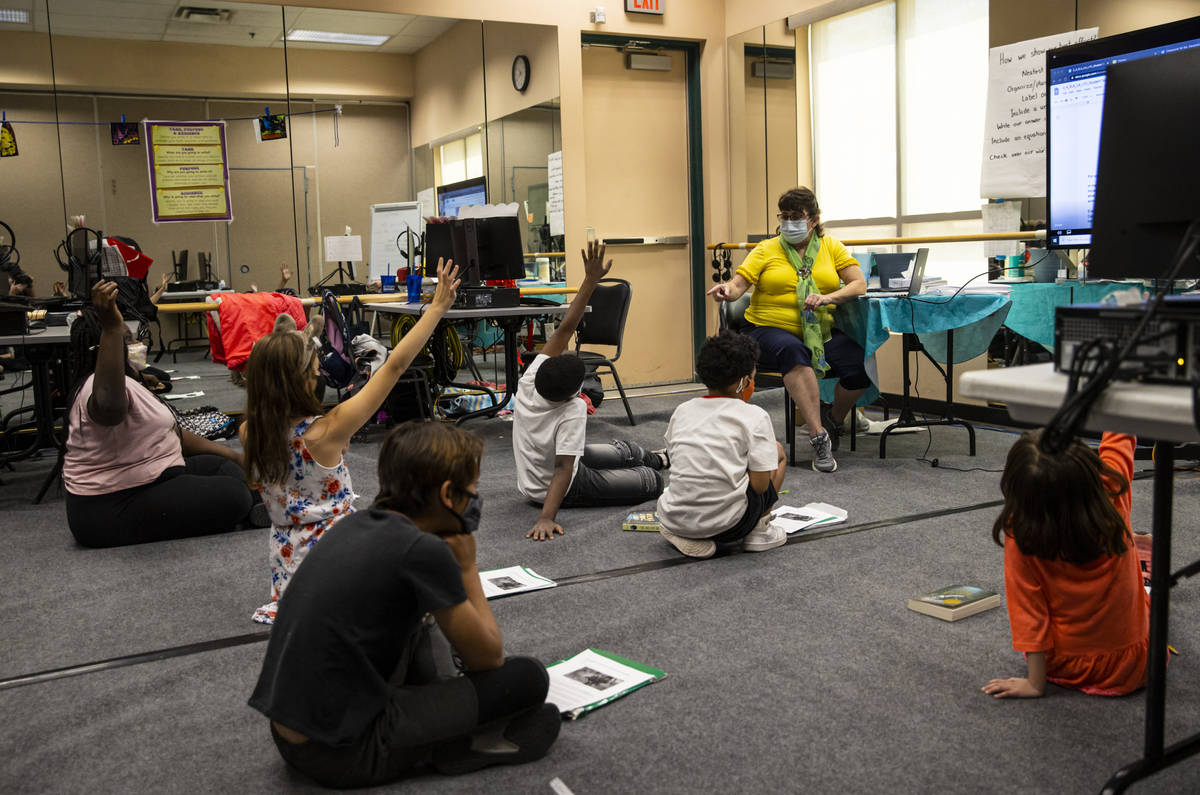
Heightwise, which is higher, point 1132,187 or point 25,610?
point 1132,187

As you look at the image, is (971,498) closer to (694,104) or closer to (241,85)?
(694,104)

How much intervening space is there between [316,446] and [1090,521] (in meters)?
1.75

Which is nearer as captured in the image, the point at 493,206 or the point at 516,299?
the point at 516,299

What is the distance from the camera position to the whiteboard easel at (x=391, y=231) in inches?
257

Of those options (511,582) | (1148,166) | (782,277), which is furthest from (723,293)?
(1148,166)

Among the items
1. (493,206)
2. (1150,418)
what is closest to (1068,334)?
(1150,418)

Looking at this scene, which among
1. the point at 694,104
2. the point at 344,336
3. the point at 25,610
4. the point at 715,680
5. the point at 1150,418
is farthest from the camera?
the point at 694,104

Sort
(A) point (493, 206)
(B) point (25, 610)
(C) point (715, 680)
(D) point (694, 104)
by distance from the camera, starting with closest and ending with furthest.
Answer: (C) point (715, 680) → (B) point (25, 610) → (A) point (493, 206) → (D) point (694, 104)

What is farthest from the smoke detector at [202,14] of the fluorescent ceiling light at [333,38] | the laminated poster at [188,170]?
the laminated poster at [188,170]

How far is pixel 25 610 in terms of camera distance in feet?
9.32

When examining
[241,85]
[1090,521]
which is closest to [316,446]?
[1090,521]

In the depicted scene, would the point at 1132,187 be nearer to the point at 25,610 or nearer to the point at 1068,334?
the point at 1068,334

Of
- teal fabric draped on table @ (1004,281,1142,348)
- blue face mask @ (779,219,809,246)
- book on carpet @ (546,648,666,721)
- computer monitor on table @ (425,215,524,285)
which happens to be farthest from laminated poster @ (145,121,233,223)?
book on carpet @ (546,648,666,721)

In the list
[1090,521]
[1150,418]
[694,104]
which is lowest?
[1090,521]
